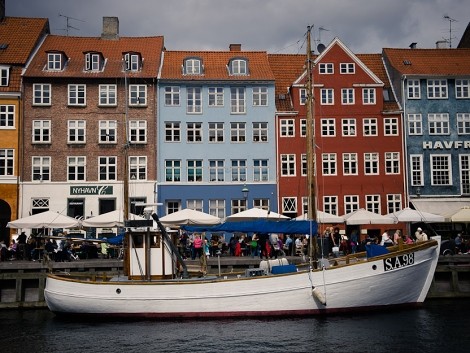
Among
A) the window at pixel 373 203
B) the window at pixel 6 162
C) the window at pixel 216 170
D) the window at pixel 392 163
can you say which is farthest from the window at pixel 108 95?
the window at pixel 392 163

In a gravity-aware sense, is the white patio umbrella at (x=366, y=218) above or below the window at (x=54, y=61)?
below

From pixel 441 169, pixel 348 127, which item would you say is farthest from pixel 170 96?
pixel 441 169

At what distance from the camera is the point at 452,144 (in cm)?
4478

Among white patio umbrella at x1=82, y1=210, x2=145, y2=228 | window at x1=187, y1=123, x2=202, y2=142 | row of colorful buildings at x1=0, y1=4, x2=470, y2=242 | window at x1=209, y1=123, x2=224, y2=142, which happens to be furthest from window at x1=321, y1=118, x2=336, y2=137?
white patio umbrella at x1=82, y1=210, x2=145, y2=228

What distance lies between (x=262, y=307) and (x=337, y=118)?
24199mm

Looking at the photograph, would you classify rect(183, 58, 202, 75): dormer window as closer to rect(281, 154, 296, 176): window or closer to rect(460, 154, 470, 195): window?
rect(281, 154, 296, 176): window

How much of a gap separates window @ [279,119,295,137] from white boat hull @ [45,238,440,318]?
70.1 ft

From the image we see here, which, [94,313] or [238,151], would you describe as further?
[238,151]

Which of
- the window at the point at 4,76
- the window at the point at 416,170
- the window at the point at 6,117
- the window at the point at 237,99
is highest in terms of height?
the window at the point at 4,76

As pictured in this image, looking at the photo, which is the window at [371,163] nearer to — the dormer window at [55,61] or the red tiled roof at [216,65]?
the red tiled roof at [216,65]

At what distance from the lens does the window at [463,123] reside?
4512 centimetres

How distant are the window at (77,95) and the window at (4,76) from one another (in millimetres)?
4038

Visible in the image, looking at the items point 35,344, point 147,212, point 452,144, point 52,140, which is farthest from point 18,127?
point 452,144

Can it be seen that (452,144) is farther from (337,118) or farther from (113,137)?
(113,137)
